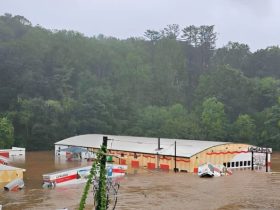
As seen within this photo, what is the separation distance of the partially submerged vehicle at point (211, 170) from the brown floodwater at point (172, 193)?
2.29ft

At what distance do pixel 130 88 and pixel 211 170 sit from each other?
4591 cm

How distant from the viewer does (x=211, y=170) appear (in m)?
35.7

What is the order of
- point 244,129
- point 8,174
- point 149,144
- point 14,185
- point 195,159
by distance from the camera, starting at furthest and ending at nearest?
point 244,129 → point 149,144 → point 195,159 → point 8,174 → point 14,185

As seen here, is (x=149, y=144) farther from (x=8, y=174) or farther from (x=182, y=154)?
(x=8, y=174)

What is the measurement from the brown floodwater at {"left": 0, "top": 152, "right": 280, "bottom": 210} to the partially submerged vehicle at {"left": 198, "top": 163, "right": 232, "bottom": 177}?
0.70m

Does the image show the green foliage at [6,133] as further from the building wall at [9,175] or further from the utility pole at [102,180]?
the utility pole at [102,180]

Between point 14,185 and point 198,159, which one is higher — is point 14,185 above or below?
below

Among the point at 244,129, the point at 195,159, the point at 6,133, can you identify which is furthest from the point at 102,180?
the point at 244,129

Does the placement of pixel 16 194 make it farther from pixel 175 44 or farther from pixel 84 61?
pixel 175 44

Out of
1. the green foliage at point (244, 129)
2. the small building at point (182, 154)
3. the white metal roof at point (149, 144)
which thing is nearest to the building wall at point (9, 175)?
the small building at point (182, 154)

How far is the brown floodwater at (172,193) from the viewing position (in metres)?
24.2

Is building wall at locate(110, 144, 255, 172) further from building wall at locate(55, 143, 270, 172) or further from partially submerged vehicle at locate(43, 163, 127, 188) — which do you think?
partially submerged vehicle at locate(43, 163, 127, 188)

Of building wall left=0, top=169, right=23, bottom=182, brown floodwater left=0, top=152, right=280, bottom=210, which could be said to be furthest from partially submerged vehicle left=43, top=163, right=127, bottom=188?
building wall left=0, top=169, right=23, bottom=182

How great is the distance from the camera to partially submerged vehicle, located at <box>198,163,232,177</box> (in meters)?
35.3
